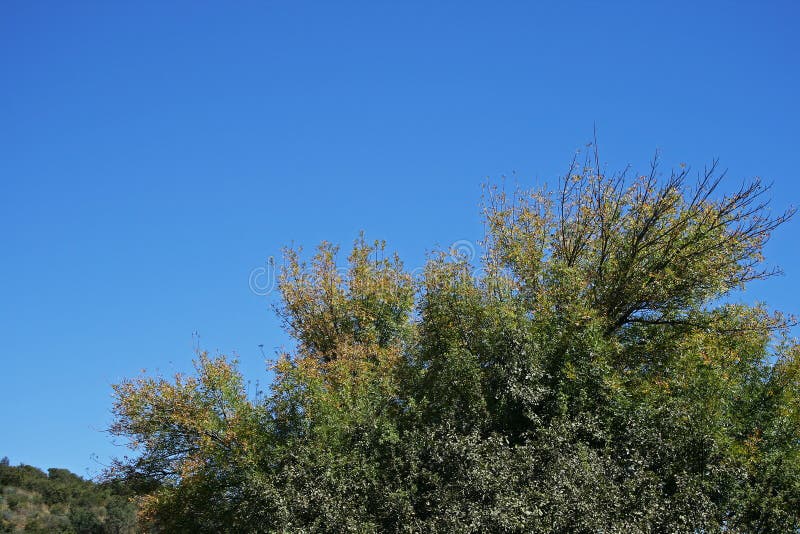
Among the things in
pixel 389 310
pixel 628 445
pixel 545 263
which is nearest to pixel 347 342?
pixel 389 310

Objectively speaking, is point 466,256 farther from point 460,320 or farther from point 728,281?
point 728,281

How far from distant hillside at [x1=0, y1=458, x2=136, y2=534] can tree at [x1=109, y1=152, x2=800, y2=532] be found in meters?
39.4

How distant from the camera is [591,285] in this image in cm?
3475

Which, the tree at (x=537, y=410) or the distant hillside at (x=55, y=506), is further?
the distant hillside at (x=55, y=506)

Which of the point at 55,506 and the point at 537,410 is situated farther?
the point at 55,506

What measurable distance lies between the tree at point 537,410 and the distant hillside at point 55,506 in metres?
39.4

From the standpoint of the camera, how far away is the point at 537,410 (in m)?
28.2

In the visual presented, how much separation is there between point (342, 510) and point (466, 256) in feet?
51.3

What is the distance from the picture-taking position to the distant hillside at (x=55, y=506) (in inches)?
2771

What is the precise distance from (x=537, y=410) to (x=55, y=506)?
69315 mm

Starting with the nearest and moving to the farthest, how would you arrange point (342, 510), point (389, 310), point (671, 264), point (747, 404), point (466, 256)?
1. point (342, 510)
2. point (747, 404)
3. point (671, 264)
4. point (466, 256)
5. point (389, 310)

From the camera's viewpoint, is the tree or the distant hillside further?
the distant hillside

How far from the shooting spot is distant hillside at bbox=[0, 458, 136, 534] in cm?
7038

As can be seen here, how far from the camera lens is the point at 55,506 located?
78250 millimetres
